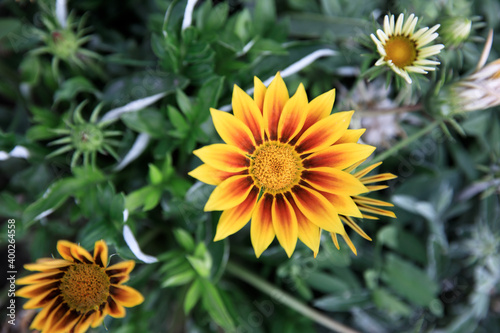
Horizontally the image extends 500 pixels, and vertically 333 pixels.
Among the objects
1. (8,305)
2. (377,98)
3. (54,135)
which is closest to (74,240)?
(8,305)

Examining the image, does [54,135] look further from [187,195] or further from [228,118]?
[228,118]

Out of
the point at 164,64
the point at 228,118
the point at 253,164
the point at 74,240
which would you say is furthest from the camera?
the point at 74,240

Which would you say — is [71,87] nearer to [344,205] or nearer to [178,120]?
[178,120]

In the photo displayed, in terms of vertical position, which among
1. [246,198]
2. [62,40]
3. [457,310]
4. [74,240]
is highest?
[62,40]

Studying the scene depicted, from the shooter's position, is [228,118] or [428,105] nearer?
[228,118]

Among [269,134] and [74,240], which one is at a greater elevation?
[74,240]

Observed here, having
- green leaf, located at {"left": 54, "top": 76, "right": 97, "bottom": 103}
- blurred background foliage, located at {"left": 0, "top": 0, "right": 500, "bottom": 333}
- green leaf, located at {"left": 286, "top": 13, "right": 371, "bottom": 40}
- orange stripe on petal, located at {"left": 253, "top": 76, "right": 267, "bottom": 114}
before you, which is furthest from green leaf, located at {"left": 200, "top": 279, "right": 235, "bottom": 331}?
green leaf, located at {"left": 286, "top": 13, "right": 371, "bottom": 40}
